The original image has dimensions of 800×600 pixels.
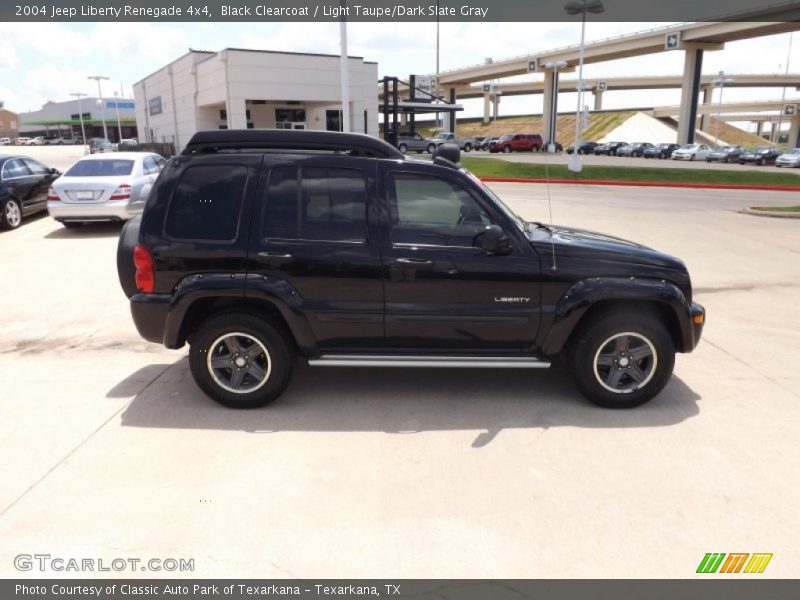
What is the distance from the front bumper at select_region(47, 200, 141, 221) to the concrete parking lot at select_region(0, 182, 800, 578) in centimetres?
627

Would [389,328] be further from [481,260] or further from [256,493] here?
[256,493]

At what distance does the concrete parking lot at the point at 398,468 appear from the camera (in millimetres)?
3088

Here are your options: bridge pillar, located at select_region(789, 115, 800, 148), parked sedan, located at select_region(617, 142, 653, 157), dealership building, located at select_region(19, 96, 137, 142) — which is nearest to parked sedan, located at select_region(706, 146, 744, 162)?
parked sedan, located at select_region(617, 142, 653, 157)

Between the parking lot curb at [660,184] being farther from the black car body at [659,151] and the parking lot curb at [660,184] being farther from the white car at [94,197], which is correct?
the black car body at [659,151]

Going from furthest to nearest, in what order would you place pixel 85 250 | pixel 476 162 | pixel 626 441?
pixel 476 162, pixel 85 250, pixel 626 441

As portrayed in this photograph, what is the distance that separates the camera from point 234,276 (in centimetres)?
446

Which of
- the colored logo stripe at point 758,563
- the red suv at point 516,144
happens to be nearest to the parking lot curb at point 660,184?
the colored logo stripe at point 758,563

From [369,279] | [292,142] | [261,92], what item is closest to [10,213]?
[292,142]

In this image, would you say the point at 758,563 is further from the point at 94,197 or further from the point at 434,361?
the point at 94,197

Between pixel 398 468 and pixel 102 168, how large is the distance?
11743 mm

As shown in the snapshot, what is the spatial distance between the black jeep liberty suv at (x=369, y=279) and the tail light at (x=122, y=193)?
850 cm

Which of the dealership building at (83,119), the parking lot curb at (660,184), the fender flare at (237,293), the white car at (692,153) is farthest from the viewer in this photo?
the dealership building at (83,119)

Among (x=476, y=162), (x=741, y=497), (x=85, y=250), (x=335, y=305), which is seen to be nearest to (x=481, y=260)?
(x=335, y=305)

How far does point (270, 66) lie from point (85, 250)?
109ft
